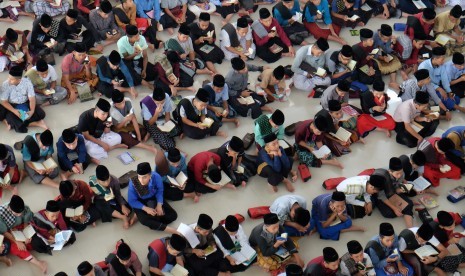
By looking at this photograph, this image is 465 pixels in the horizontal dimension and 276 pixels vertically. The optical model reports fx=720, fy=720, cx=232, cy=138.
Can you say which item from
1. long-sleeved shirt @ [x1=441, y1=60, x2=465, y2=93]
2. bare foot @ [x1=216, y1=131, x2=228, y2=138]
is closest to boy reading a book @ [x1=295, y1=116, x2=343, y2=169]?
bare foot @ [x1=216, y1=131, x2=228, y2=138]

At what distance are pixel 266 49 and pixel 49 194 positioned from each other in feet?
15.0

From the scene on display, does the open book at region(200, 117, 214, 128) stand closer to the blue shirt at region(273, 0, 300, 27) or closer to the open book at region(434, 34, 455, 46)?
the blue shirt at region(273, 0, 300, 27)

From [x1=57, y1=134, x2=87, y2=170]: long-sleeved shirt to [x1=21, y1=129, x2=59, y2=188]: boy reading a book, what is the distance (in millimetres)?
125

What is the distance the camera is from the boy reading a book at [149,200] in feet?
31.1

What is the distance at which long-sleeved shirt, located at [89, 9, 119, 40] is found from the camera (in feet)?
39.9

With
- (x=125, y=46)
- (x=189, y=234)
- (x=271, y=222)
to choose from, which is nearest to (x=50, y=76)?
(x=125, y=46)

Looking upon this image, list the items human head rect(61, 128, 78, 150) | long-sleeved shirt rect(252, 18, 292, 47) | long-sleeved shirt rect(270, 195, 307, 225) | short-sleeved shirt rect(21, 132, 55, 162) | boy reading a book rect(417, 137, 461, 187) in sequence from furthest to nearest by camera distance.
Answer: long-sleeved shirt rect(252, 18, 292, 47)
boy reading a book rect(417, 137, 461, 187)
short-sleeved shirt rect(21, 132, 55, 162)
human head rect(61, 128, 78, 150)
long-sleeved shirt rect(270, 195, 307, 225)

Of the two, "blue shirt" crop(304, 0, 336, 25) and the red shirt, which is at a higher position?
"blue shirt" crop(304, 0, 336, 25)

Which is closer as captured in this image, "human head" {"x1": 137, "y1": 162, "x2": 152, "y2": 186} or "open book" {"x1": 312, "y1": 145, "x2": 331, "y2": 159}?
→ "human head" {"x1": 137, "y1": 162, "x2": 152, "y2": 186}

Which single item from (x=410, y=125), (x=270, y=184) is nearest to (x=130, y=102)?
(x=270, y=184)

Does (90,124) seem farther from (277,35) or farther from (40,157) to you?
(277,35)

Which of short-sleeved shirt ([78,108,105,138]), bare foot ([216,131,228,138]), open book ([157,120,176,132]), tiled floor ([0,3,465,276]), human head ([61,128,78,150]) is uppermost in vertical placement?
human head ([61,128,78,150])

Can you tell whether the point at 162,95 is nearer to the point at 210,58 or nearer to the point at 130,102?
the point at 130,102

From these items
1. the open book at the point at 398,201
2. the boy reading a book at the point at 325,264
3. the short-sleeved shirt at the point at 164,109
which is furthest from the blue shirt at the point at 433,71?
the boy reading a book at the point at 325,264
